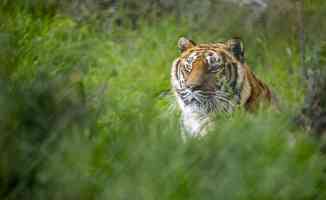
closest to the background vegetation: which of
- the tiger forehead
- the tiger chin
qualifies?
the tiger chin

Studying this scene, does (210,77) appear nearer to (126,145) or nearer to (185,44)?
(185,44)

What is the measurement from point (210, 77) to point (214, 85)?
6 centimetres

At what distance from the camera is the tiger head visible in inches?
300

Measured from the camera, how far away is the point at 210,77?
25.2ft

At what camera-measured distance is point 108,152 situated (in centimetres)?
533

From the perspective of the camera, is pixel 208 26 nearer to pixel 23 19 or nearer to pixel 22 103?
pixel 23 19

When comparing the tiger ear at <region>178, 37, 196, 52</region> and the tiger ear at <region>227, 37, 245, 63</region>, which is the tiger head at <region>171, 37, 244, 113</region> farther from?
the tiger ear at <region>178, 37, 196, 52</region>

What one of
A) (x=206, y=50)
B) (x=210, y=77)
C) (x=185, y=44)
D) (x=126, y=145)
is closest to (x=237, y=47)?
(x=206, y=50)

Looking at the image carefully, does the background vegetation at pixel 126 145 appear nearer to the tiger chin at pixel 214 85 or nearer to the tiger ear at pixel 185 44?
the tiger chin at pixel 214 85

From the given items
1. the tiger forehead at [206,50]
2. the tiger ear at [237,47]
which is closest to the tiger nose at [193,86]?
the tiger forehead at [206,50]

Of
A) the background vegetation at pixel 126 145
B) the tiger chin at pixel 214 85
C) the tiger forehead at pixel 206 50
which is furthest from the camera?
the tiger forehead at pixel 206 50

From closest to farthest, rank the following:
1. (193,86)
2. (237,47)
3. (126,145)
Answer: (126,145)
(193,86)
(237,47)

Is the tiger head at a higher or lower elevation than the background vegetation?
lower

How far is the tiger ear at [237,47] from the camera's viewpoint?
308 inches
